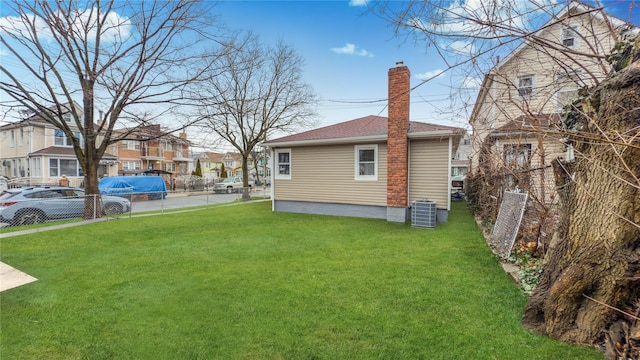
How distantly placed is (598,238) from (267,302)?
3456mm

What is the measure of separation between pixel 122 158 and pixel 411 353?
32733mm

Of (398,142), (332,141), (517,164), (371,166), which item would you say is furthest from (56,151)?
(517,164)

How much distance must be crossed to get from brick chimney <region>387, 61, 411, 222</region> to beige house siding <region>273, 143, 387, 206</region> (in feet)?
1.66

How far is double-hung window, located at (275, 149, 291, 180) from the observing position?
465 inches

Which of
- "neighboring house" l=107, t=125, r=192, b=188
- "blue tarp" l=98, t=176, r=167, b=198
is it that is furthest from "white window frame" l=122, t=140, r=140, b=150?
"blue tarp" l=98, t=176, r=167, b=198

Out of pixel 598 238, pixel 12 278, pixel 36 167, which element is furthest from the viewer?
pixel 36 167

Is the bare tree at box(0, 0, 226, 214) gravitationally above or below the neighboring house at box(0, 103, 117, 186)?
above

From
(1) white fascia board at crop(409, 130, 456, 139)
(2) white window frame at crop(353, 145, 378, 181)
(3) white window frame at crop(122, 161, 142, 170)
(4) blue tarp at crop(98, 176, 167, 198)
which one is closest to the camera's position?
(1) white fascia board at crop(409, 130, 456, 139)

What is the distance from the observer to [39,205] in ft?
31.9

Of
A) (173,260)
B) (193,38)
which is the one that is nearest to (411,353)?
(173,260)

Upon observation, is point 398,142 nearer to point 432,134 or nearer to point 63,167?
point 432,134

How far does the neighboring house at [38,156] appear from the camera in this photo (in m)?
20.6

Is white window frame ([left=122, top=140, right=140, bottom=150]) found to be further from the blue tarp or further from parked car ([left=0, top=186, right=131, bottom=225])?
parked car ([left=0, top=186, right=131, bottom=225])

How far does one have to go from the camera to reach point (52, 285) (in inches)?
172
